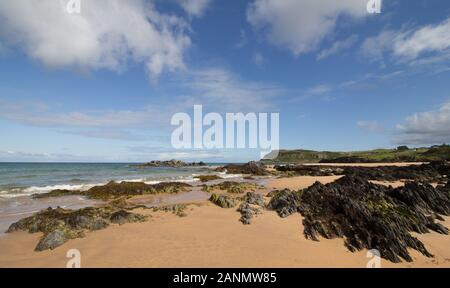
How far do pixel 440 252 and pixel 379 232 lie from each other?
2.06 metres

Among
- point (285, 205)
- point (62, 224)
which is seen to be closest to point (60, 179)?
point (62, 224)

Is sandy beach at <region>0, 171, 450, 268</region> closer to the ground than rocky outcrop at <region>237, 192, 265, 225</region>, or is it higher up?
closer to the ground

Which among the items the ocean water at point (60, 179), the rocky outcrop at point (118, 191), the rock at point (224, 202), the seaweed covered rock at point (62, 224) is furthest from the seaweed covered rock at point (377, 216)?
the ocean water at point (60, 179)

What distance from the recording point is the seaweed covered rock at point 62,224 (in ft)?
31.4

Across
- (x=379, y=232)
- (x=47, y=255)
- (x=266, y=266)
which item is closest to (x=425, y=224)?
(x=379, y=232)

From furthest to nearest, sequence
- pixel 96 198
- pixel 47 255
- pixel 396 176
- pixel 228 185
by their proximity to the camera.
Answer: pixel 396 176, pixel 228 185, pixel 96 198, pixel 47 255

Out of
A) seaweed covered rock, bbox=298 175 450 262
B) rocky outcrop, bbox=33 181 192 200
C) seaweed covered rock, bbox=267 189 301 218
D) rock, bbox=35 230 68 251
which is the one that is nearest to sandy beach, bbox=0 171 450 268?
rock, bbox=35 230 68 251

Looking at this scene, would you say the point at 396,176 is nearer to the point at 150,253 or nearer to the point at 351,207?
the point at 351,207

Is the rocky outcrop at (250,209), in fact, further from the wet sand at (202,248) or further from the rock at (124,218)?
the rock at (124,218)

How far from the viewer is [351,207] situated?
1152 cm

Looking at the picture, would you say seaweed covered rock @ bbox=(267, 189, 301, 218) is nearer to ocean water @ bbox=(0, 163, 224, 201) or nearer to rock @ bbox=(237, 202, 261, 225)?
rock @ bbox=(237, 202, 261, 225)

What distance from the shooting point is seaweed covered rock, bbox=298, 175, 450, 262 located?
918 centimetres

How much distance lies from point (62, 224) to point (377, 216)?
46.2 ft

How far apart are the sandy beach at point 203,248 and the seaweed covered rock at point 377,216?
0.46 meters
